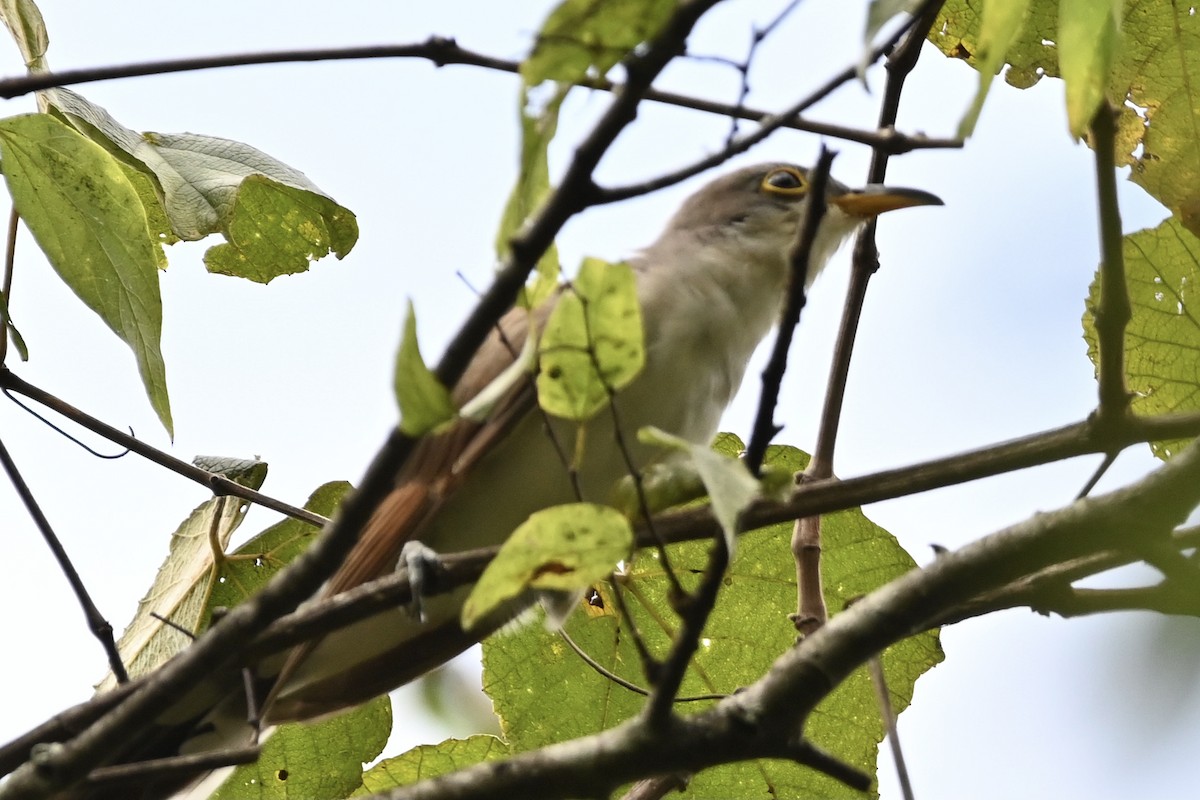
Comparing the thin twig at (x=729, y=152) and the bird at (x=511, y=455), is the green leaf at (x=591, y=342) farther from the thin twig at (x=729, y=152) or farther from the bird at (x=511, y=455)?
the bird at (x=511, y=455)

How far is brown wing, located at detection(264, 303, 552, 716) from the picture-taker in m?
2.86

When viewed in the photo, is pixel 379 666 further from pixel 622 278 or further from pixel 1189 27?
pixel 1189 27

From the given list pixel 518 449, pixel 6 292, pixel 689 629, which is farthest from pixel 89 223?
pixel 689 629

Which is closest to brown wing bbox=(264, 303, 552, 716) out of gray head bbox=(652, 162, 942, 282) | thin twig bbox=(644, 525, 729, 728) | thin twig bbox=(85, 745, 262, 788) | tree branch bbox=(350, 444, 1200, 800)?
thin twig bbox=(85, 745, 262, 788)

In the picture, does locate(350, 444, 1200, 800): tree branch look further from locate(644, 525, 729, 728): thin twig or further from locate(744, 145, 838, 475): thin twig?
locate(744, 145, 838, 475): thin twig

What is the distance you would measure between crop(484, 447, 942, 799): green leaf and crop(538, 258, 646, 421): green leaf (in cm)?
182

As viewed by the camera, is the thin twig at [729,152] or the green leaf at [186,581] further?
the green leaf at [186,581]

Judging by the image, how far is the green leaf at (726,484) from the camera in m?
1.34

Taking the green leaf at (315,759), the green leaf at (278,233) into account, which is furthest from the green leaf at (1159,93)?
the green leaf at (315,759)

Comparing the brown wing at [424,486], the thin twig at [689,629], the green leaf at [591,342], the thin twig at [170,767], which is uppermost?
the brown wing at [424,486]

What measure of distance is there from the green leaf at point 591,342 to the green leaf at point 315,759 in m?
2.18

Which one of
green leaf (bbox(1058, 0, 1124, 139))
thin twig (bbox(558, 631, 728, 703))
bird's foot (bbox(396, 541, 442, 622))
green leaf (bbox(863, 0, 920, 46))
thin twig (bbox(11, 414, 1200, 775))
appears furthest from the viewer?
thin twig (bbox(558, 631, 728, 703))

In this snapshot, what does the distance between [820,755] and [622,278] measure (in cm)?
71

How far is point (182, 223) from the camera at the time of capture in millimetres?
2949
